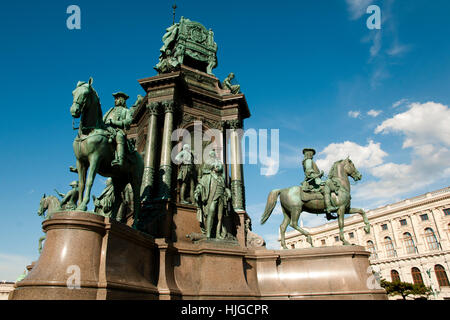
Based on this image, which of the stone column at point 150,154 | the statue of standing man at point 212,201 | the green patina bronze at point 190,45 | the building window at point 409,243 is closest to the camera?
the statue of standing man at point 212,201

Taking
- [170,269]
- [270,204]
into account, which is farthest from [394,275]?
[170,269]

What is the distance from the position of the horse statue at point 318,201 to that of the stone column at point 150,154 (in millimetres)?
5094

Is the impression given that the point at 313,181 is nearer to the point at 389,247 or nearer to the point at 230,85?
the point at 230,85

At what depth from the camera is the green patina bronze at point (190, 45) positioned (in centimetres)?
1827

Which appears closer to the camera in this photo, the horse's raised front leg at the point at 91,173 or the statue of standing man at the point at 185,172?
the horse's raised front leg at the point at 91,173

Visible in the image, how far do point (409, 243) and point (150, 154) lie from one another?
5955cm

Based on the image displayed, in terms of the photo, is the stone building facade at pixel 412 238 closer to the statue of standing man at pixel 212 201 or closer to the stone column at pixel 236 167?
the stone column at pixel 236 167

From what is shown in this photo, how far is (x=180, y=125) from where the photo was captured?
1517 cm

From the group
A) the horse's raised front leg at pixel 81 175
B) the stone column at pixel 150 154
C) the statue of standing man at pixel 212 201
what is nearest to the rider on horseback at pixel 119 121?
the horse's raised front leg at pixel 81 175

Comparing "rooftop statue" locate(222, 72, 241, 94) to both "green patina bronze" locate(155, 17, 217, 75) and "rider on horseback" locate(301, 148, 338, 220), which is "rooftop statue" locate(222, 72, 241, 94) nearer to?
"green patina bronze" locate(155, 17, 217, 75)

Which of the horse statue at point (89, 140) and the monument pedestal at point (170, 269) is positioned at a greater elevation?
the horse statue at point (89, 140)

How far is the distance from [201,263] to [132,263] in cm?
265
